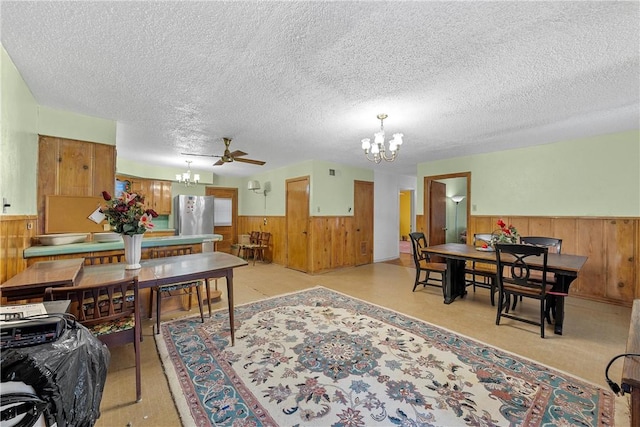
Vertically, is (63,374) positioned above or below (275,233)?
below

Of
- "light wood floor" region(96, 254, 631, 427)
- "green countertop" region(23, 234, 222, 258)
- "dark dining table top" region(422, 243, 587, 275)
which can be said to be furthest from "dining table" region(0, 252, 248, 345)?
"dark dining table top" region(422, 243, 587, 275)

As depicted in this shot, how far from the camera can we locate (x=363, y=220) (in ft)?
21.0

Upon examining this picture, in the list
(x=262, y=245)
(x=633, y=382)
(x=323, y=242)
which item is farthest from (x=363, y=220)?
(x=633, y=382)

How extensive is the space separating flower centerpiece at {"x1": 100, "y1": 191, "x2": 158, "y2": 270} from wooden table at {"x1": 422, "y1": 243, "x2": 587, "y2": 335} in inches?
132

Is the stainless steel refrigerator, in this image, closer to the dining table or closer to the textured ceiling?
the textured ceiling

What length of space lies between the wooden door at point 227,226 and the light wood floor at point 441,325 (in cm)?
302

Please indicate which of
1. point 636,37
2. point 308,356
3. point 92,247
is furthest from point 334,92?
point 92,247

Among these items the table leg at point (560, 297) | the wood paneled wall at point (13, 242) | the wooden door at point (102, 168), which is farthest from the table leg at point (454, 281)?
the wooden door at point (102, 168)

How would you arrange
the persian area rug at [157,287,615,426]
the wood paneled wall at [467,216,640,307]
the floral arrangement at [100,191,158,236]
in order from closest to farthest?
A: the persian area rug at [157,287,615,426], the floral arrangement at [100,191,158,236], the wood paneled wall at [467,216,640,307]

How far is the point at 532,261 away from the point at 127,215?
3.90 m

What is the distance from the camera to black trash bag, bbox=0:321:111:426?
2.73ft

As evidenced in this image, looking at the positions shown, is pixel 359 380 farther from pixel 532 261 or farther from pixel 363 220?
pixel 363 220

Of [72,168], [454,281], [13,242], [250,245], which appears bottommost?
[454,281]

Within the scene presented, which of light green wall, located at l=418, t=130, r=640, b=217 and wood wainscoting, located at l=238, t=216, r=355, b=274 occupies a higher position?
light green wall, located at l=418, t=130, r=640, b=217
